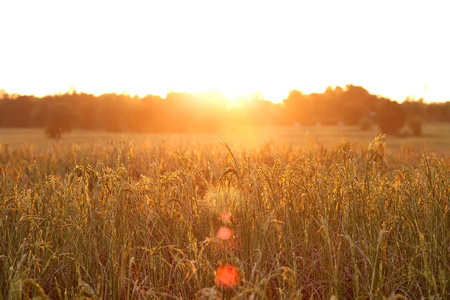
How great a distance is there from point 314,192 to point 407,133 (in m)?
34.5

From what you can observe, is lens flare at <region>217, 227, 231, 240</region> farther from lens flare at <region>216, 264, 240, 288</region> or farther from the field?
lens flare at <region>216, 264, 240, 288</region>

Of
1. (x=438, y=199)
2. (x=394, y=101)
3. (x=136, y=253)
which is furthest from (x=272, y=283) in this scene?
(x=394, y=101)

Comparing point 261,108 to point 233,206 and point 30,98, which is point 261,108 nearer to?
point 30,98

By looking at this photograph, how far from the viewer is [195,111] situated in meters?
54.6

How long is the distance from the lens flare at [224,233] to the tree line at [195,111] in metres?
46.5

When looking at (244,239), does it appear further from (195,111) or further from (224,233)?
(195,111)

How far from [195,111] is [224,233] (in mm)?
52038

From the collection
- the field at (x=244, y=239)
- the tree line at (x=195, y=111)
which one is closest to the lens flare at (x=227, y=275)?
the field at (x=244, y=239)

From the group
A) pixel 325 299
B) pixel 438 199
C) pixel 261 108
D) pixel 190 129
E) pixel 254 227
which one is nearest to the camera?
pixel 325 299

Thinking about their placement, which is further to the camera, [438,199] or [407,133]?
[407,133]

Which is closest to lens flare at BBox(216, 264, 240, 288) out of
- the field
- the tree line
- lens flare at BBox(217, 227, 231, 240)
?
the field

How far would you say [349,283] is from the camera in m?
2.69

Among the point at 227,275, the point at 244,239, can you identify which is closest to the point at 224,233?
the point at 244,239

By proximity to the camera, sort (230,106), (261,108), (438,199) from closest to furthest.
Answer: (438,199) → (230,106) → (261,108)
